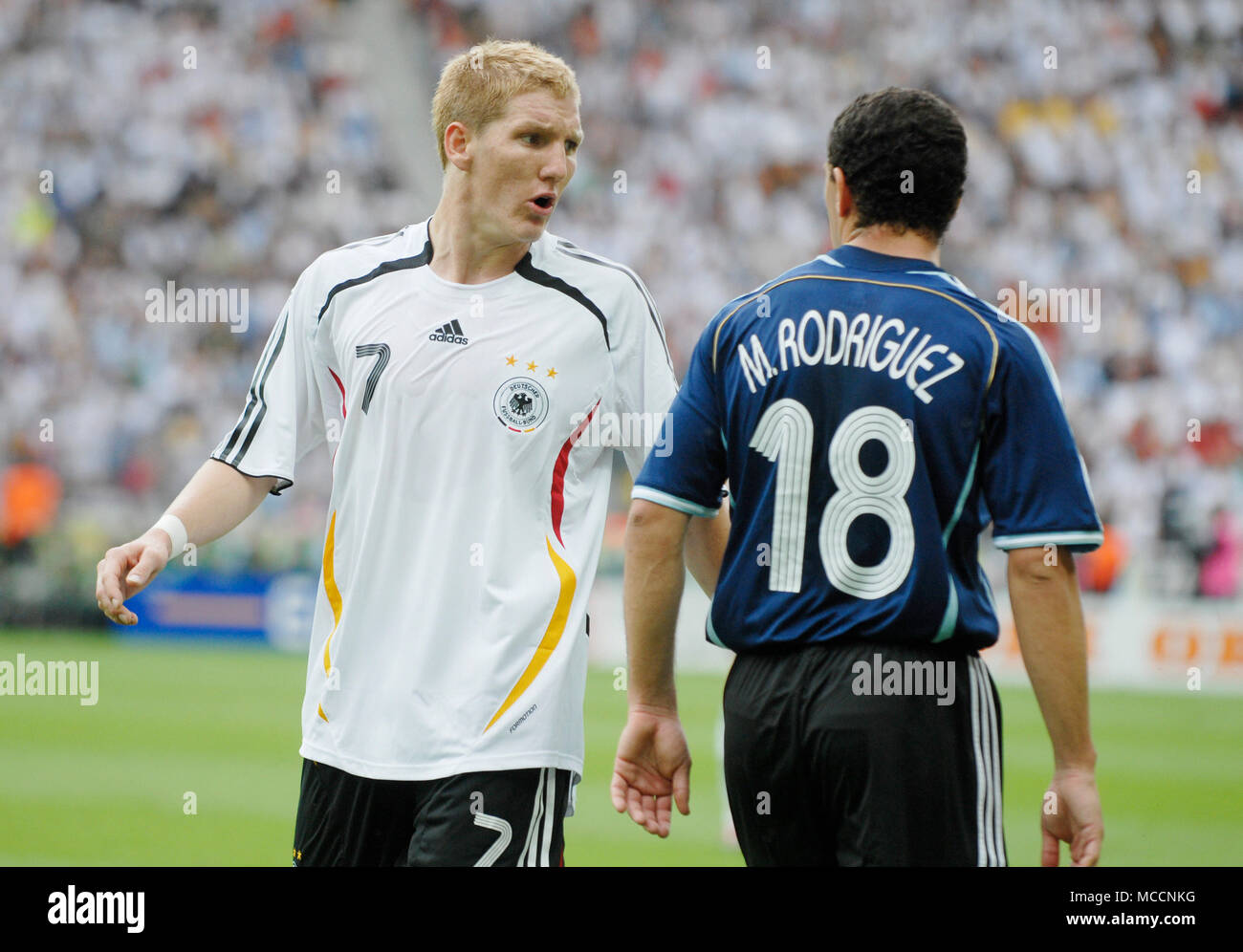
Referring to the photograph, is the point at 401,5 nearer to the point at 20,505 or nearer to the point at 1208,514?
the point at 20,505

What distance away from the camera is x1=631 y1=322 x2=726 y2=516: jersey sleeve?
3.09 metres

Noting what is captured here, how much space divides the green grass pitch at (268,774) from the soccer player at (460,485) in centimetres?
398

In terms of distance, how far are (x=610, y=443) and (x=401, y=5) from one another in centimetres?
2131

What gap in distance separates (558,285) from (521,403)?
34 cm

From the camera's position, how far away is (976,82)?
797 inches

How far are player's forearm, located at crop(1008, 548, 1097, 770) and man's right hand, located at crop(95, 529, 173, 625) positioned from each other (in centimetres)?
181

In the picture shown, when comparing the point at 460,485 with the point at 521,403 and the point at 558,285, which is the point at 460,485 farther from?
the point at 558,285

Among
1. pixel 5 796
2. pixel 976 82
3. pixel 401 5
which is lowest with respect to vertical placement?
pixel 5 796

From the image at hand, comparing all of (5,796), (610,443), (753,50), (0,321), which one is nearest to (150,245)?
(0,321)

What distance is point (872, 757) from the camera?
282cm

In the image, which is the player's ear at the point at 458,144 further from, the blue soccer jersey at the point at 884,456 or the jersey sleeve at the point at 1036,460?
the jersey sleeve at the point at 1036,460

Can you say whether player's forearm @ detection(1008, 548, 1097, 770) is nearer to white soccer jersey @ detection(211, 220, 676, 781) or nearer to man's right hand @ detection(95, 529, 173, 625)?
white soccer jersey @ detection(211, 220, 676, 781)

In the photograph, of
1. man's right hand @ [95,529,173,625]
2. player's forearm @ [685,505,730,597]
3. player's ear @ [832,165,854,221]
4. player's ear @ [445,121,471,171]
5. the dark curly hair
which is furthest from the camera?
player's ear @ [445,121,471,171]

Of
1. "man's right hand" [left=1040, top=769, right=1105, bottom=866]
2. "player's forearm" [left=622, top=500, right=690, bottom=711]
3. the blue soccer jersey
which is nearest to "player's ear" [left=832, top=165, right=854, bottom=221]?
the blue soccer jersey
